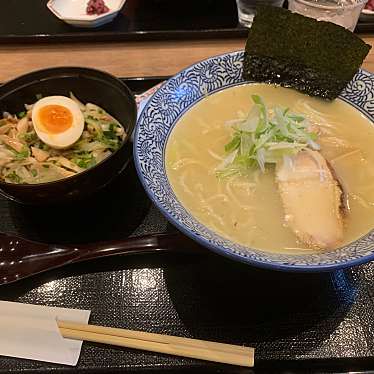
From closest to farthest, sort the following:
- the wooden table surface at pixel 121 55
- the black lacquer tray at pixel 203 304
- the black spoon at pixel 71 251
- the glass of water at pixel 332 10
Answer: the black lacquer tray at pixel 203 304 < the black spoon at pixel 71 251 < the glass of water at pixel 332 10 < the wooden table surface at pixel 121 55

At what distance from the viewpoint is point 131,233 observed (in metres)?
1.38

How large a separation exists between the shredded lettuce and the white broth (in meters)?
0.03

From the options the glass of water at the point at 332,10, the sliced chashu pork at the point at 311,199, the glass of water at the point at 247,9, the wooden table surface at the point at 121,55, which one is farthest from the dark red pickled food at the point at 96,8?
the sliced chashu pork at the point at 311,199

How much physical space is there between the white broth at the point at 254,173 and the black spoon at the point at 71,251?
4.4 inches

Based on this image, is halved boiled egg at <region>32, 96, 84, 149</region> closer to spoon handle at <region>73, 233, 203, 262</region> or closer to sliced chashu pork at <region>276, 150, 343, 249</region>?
spoon handle at <region>73, 233, 203, 262</region>

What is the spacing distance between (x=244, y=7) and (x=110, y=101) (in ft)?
3.07

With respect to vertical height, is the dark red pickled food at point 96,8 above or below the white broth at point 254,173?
below

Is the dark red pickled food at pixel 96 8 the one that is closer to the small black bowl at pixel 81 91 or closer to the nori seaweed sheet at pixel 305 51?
the small black bowl at pixel 81 91

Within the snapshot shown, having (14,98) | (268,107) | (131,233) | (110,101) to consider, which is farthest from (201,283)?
(14,98)

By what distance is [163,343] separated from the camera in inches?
43.3

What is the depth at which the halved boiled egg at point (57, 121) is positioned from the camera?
1554 mm

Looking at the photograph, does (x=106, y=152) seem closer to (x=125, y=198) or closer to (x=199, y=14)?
(x=125, y=198)

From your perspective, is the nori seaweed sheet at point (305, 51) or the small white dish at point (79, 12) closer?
the nori seaweed sheet at point (305, 51)

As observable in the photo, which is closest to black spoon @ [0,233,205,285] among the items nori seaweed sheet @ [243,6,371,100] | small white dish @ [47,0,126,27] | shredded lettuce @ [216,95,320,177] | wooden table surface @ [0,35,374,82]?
shredded lettuce @ [216,95,320,177]
